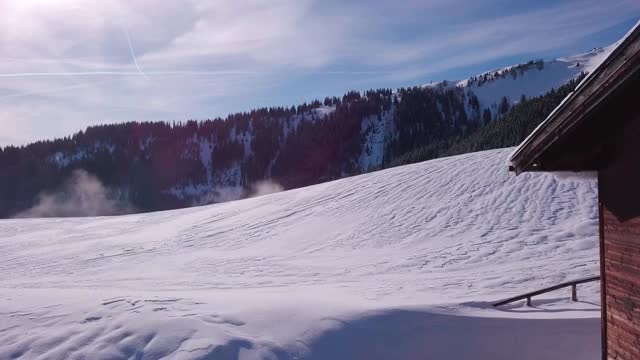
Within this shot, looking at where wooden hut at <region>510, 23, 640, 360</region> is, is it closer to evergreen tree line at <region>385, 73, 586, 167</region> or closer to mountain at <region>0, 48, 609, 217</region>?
evergreen tree line at <region>385, 73, 586, 167</region>

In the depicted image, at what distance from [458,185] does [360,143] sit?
133m

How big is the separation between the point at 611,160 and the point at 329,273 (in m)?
10.7

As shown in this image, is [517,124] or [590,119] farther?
[517,124]

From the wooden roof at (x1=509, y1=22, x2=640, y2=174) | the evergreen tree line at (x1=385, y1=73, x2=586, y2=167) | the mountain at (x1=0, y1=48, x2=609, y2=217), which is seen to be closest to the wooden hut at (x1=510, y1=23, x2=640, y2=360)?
the wooden roof at (x1=509, y1=22, x2=640, y2=174)

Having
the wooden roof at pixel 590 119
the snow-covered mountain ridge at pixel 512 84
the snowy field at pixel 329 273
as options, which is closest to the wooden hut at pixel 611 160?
the wooden roof at pixel 590 119

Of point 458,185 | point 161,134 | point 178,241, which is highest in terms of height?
point 161,134

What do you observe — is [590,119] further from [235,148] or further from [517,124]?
[235,148]

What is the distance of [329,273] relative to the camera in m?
14.8

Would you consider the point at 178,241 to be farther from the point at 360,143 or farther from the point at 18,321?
the point at 360,143

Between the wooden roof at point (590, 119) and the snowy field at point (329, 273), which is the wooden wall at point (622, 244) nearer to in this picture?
the wooden roof at point (590, 119)

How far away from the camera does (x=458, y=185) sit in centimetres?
2228

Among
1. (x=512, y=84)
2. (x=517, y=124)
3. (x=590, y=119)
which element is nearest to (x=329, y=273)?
(x=590, y=119)

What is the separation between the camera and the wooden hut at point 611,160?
403 centimetres

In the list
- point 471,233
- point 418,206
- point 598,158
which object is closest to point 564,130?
point 598,158
